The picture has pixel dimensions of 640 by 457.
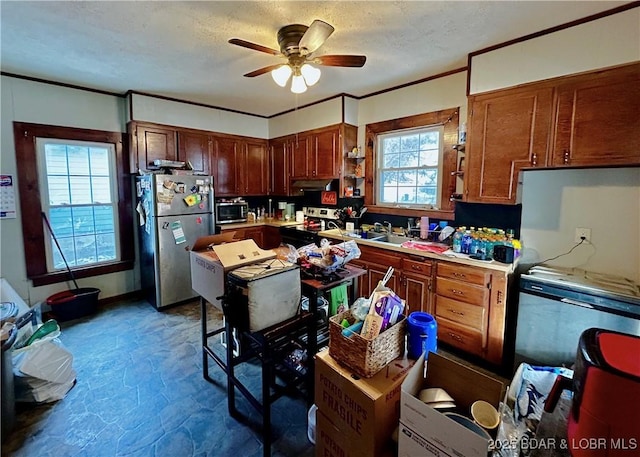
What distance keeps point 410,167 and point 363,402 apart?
9.43 feet

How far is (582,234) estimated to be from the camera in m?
2.35

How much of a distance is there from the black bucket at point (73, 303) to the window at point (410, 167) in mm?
3591

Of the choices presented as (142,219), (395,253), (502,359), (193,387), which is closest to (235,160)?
(142,219)

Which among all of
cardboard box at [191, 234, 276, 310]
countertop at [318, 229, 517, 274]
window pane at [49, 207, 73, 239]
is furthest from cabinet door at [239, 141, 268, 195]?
cardboard box at [191, 234, 276, 310]

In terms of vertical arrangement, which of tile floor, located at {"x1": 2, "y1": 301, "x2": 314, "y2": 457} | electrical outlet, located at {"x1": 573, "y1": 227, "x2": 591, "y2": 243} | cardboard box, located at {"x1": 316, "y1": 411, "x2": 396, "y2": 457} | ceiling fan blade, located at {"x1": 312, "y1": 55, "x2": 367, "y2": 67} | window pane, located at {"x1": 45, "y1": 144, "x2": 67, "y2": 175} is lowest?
tile floor, located at {"x1": 2, "y1": 301, "x2": 314, "y2": 457}

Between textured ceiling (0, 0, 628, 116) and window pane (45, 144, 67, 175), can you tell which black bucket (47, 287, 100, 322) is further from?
textured ceiling (0, 0, 628, 116)

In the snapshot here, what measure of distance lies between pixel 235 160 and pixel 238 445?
12.2 feet

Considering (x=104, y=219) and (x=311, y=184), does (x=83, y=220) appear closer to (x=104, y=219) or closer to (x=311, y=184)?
(x=104, y=219)

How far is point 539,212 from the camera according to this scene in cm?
254

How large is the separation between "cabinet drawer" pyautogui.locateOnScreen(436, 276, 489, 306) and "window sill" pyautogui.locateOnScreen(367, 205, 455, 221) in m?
0.80

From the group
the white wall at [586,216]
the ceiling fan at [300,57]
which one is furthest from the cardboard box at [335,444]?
the white wall at [586,216]

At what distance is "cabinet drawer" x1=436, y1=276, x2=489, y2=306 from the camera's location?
96.3 inches

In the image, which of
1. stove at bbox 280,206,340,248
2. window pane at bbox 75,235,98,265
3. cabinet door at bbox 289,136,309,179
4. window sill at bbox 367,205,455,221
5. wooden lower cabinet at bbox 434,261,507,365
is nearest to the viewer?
wooden lower cabinet at bbox 434,261,507,365

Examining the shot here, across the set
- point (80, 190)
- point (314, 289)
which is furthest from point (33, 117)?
point (314, 289)
